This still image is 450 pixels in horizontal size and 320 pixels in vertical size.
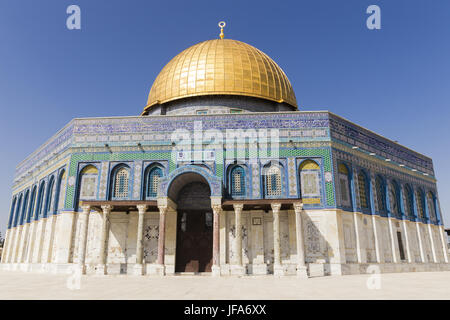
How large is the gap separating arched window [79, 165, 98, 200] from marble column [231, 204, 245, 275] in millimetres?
8038

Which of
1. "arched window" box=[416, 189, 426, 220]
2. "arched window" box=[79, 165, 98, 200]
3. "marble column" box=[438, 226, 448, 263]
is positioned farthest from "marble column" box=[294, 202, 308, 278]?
"marble column" box=[438, 226, 448, 263]

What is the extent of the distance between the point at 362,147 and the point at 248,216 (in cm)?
840

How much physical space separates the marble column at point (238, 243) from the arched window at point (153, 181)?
4768 millimetres

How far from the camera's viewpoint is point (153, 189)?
18859mm

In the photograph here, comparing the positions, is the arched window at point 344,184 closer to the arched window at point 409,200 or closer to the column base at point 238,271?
the column base at point 238,271

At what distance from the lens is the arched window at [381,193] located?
840 inches

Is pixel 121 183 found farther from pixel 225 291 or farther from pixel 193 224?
pixel 225 291

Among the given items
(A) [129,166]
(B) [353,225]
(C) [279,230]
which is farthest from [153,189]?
(B) [353,225]

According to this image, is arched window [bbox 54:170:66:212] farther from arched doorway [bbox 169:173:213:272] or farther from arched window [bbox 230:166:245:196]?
arched window [bbox 230:166:245:196]

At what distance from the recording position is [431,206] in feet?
85.4

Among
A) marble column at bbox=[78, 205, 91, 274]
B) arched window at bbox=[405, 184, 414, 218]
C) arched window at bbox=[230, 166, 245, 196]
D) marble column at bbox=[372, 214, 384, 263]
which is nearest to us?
marble column at bbox=[78, 205, 91, 274]

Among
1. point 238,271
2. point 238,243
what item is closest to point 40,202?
point 238,243

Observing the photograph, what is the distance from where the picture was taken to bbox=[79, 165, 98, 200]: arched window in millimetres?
19141

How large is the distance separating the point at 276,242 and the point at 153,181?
24.3 ft
